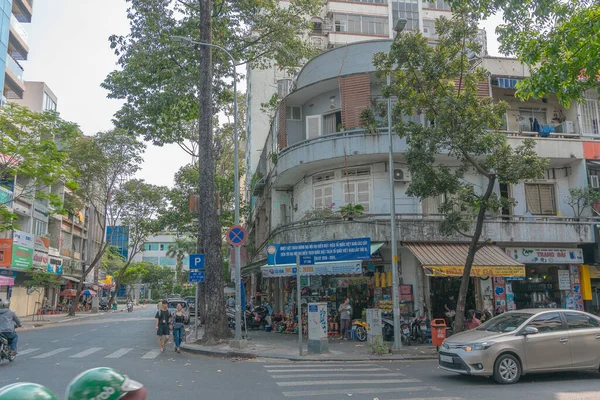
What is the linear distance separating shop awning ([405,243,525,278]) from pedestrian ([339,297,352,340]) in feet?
10.8

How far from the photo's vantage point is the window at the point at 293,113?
24031mm

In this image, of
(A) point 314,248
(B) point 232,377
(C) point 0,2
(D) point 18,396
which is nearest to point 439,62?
(A) point 314,248

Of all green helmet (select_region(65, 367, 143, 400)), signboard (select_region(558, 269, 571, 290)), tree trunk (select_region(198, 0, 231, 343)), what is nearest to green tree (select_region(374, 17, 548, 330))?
tree trunk (select_region(198, 0, 231, 343))

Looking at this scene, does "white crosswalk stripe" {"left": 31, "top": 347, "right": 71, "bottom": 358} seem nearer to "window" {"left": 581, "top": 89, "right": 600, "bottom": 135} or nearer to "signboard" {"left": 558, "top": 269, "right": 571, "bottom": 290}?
"signboard" {"left": 558, "top": 269, "right": 571, "bottom": 290}

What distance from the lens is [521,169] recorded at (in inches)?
588

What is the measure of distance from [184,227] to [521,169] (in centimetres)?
2834

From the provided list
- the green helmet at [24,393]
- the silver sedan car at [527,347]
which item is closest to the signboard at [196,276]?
the silver sedan car at [527,347]

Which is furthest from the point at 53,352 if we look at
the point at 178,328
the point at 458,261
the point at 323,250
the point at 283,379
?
the point at 458,261

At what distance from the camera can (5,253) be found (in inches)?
1293

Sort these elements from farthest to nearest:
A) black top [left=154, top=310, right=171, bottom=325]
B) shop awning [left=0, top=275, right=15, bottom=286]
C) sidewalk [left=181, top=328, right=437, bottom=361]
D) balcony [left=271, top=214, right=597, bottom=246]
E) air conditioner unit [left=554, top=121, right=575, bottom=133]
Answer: shop awning [left=0, top=275, right=15, bottom=286] < air conditioner unit [left=554, top=121, right=575, bottom=133] < balcony [left=271, top=214, right=597, bottom=246] < black top [left=154, top=310, right=171, bottom=325] < sidewalk [left=181, top=328, right=437, bottom=361]

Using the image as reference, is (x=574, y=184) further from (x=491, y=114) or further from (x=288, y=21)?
(x=288, y=21)

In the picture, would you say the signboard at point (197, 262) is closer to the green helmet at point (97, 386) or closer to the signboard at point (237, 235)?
the signboard at point (237, 235)

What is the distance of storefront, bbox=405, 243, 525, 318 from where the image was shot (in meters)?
18.4

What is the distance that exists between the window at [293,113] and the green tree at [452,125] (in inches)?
308
